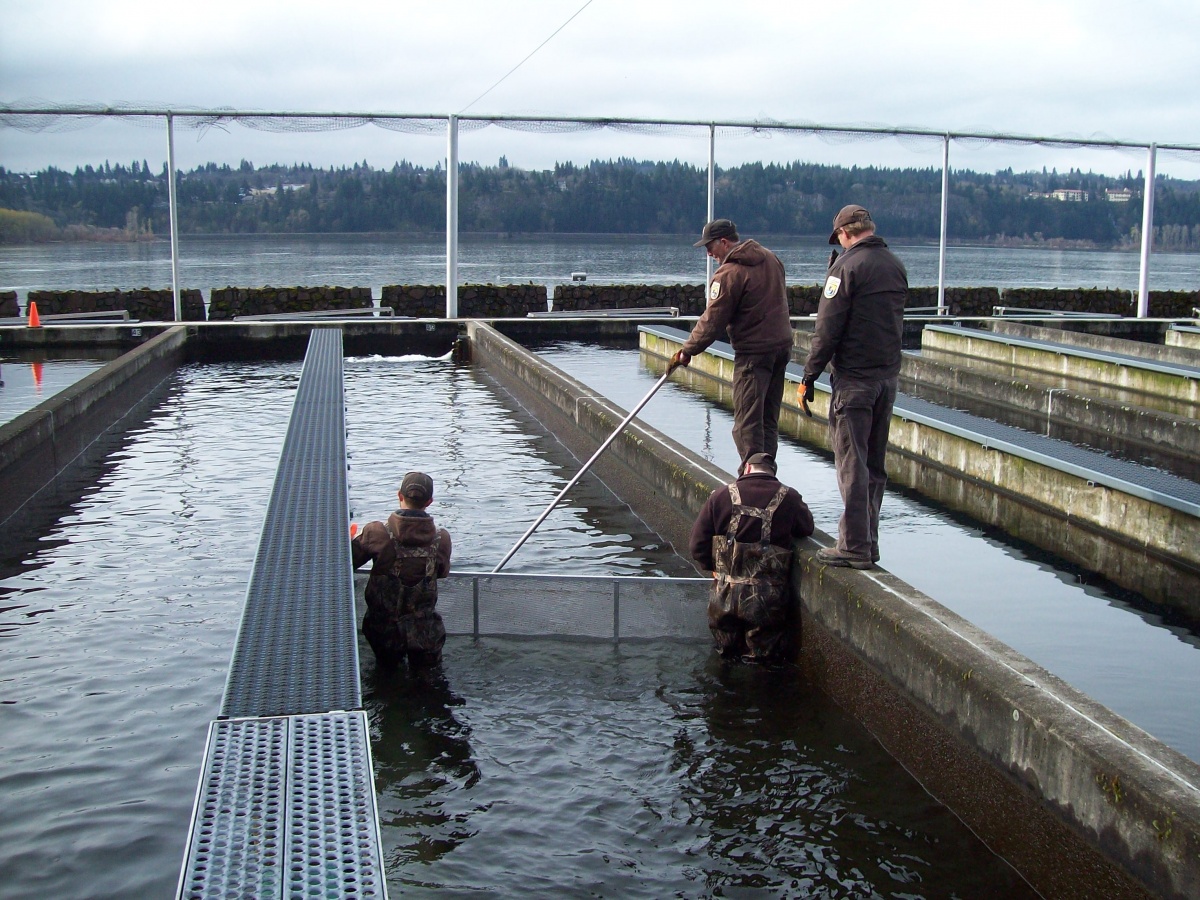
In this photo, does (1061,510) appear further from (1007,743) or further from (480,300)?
(480,300)

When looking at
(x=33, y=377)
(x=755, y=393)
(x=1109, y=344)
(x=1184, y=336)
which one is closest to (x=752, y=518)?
(x=755, y=393)

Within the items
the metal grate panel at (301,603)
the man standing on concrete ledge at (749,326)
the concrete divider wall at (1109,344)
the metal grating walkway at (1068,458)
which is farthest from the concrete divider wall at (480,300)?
the man standing on concrete ledge at (749,326)

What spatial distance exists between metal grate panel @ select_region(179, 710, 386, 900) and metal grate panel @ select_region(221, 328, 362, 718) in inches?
9.2

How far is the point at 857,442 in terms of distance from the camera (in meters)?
6.04

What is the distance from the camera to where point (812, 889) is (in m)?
4.18

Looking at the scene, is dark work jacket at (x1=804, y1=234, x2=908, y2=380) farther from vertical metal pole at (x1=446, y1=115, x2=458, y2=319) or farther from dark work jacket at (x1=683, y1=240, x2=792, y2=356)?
vertical metal pole at (x1=446, y1=115, x2=458, y2=319)

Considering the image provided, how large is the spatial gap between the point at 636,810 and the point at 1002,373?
1455cm

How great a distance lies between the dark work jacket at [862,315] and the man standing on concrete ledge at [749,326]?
117 centimetres

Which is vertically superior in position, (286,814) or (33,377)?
(33,377)

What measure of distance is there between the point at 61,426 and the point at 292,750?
7734 millimetres

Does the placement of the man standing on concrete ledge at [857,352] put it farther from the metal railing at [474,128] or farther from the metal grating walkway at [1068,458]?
the metal railing at [474,128]

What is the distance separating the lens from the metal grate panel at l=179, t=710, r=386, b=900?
10.9 feet

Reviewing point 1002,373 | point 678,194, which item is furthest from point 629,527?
point 678,194

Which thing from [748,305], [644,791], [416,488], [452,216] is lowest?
[644,791]
